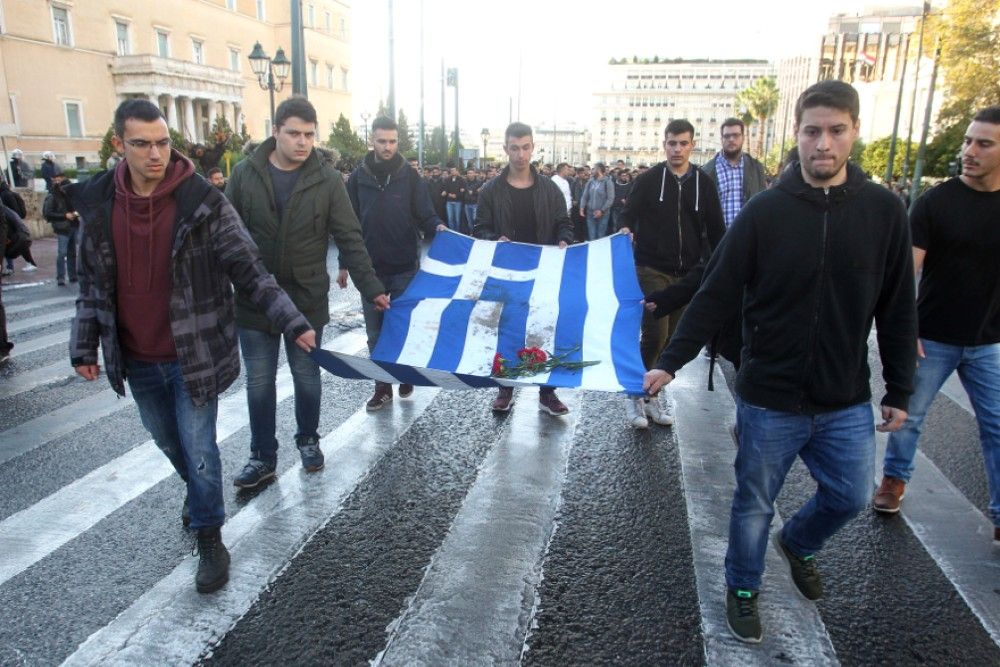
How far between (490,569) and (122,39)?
2434 inches

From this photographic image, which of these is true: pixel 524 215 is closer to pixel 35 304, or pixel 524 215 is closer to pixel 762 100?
pixel 35 304

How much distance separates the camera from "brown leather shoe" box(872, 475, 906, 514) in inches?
156

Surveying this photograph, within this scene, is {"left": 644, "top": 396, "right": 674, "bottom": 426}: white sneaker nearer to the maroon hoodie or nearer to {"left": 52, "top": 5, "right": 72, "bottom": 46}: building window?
the maroon hoodie

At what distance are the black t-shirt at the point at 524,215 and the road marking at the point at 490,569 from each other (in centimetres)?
161

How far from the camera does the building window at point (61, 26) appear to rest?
4722cm

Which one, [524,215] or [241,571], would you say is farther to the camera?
[524,215]

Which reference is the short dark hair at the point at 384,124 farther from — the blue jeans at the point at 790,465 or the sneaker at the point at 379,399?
the blue jeans at the point at 790,465

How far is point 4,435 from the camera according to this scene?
515cm

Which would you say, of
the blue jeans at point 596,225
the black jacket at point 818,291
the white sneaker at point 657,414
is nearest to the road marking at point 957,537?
the black jacket at point 818,291

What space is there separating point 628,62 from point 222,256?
174 metres

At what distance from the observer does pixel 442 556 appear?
3477mm

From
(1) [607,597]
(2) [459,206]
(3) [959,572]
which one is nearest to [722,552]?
(1) [607,597]

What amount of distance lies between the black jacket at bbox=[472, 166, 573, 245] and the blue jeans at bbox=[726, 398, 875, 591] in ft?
9.89

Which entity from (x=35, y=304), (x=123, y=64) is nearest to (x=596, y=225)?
(x=35, y=304)
